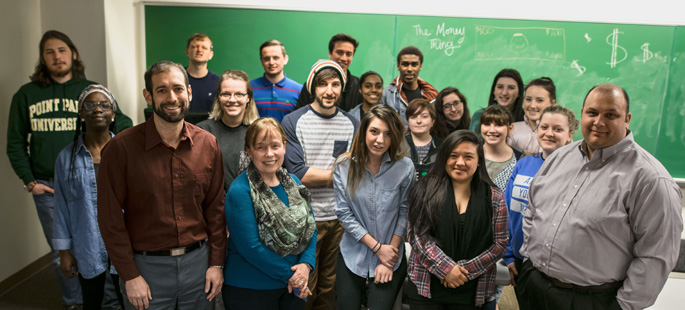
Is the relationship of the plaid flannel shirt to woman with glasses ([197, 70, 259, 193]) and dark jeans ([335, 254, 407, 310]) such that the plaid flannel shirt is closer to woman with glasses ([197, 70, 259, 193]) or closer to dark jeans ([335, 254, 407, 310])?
dark jeans ([335, 254, 407, 310])

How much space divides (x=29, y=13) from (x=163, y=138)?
2818 mm

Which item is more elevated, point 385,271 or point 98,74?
point 98,74

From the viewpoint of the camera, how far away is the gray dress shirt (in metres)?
1.73

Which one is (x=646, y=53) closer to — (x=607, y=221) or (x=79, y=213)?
(x=607, y=221)

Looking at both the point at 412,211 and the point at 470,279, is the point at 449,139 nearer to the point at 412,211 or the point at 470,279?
the point at 412,211

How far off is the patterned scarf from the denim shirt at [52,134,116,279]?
1.12m

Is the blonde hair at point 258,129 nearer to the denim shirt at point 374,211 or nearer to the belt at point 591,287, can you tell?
the denim shirt at point 374,211

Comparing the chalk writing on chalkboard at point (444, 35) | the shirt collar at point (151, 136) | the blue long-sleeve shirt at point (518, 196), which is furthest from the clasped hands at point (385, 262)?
the chalk writing on chalkboard at point (444, 35)

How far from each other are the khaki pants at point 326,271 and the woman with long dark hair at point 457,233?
0.68 m

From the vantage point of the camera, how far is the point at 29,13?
12.2ft

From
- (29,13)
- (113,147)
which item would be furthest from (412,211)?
(29,13)

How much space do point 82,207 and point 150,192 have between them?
0.96 m

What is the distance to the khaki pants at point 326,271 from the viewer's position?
280cm

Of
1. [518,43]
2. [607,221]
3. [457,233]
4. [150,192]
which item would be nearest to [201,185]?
[150,192]
